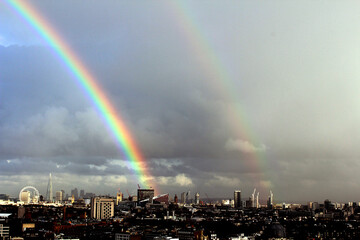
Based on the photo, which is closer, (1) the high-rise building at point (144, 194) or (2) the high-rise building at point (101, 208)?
(2) the high-rise building at point (101, 208)

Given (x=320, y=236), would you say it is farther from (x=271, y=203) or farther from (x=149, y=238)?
(x=271, y=203)

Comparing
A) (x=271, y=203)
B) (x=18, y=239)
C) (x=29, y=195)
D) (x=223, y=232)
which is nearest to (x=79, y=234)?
(x=18, y=239)

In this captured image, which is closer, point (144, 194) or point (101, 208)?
point (101, 208)

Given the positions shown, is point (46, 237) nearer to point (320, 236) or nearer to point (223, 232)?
point (223, 232)

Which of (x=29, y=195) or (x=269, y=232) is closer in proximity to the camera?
(x=269, y=232)

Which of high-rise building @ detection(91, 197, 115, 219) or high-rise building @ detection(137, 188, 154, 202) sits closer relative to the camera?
high-rise building @ detection(91, 197, 115, 219)

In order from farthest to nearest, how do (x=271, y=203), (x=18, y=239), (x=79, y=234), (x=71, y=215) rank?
1. (x=271, y=203)
2. (x=71, y=215)
3. (x=79, y=234)
4. (x=18, y=239)

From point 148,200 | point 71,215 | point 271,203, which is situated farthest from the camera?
point 271,203
